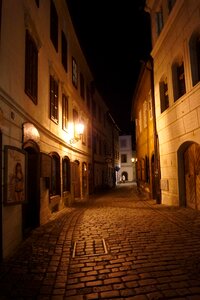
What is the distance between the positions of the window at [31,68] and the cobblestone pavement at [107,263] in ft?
14.1

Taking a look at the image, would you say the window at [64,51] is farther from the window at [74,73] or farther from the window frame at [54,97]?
the window frame at [54,97]

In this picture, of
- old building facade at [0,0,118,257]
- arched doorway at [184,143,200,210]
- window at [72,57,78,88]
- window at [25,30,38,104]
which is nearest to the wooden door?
old building facade at [0,0,118,257]

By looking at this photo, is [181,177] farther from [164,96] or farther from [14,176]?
[14,176]

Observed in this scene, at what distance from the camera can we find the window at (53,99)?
10648 millimetres

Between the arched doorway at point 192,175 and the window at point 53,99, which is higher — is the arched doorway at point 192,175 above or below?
below

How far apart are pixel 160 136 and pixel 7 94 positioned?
371 inches

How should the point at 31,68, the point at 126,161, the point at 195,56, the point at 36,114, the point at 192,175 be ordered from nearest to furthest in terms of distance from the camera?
the point at 31,68, the point at 36,114, the point at 195,56, the point at 192,175, the point at 126,161

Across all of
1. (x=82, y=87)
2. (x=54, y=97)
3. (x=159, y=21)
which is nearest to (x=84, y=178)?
(x=82, y=87)

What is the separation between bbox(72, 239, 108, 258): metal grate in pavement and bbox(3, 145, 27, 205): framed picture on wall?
1.73 m

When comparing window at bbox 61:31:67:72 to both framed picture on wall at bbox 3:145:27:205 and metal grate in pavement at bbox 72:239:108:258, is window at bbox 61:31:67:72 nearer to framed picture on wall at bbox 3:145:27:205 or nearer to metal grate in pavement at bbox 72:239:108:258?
framed picture on wall at bbox 3:145:27:205

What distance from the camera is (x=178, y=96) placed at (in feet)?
37.4

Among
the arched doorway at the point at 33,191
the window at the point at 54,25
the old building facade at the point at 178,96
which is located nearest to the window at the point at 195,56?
the old building facade at the point at 178,96

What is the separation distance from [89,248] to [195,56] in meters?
8.09

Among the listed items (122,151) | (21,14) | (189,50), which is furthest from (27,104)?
(122,151)
